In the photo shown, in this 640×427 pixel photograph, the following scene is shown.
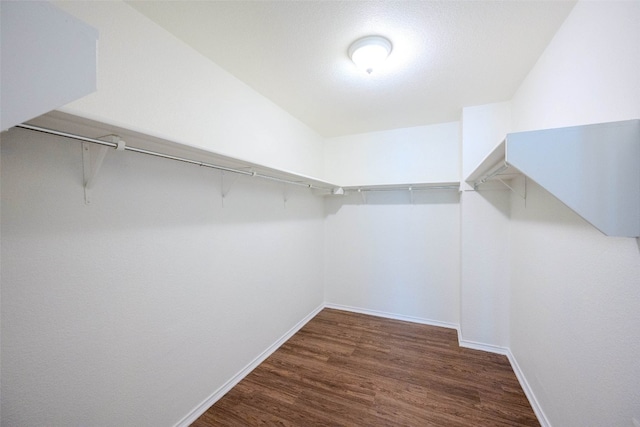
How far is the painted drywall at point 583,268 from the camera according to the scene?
0.96 meters

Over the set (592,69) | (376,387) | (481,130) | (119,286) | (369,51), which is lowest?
(376,387)

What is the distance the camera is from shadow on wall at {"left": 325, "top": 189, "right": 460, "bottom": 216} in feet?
9.87

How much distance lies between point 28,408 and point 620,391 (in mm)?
2389

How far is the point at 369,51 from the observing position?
5.19ft

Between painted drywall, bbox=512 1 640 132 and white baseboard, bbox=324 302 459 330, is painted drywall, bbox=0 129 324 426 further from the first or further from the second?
painted drywall, bbox=512 1 640 132

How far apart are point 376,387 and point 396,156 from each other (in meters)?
2.56

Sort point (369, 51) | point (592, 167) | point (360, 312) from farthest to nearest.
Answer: point (360, 312)
point (369, 51)
point (592, 167)

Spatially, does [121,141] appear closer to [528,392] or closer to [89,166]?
[89,166]

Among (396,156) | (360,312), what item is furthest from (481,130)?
(360,312)

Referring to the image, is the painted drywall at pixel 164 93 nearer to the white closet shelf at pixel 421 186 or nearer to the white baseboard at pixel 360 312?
the white closet shelf at pixel 421 186

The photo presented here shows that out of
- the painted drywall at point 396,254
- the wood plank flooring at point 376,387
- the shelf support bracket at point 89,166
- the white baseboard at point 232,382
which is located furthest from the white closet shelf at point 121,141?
the painted drywall at point 396,254

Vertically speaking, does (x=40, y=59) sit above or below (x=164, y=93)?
below

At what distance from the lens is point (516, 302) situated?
7.23 ft

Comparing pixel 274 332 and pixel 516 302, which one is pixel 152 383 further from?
pixel 516 302
